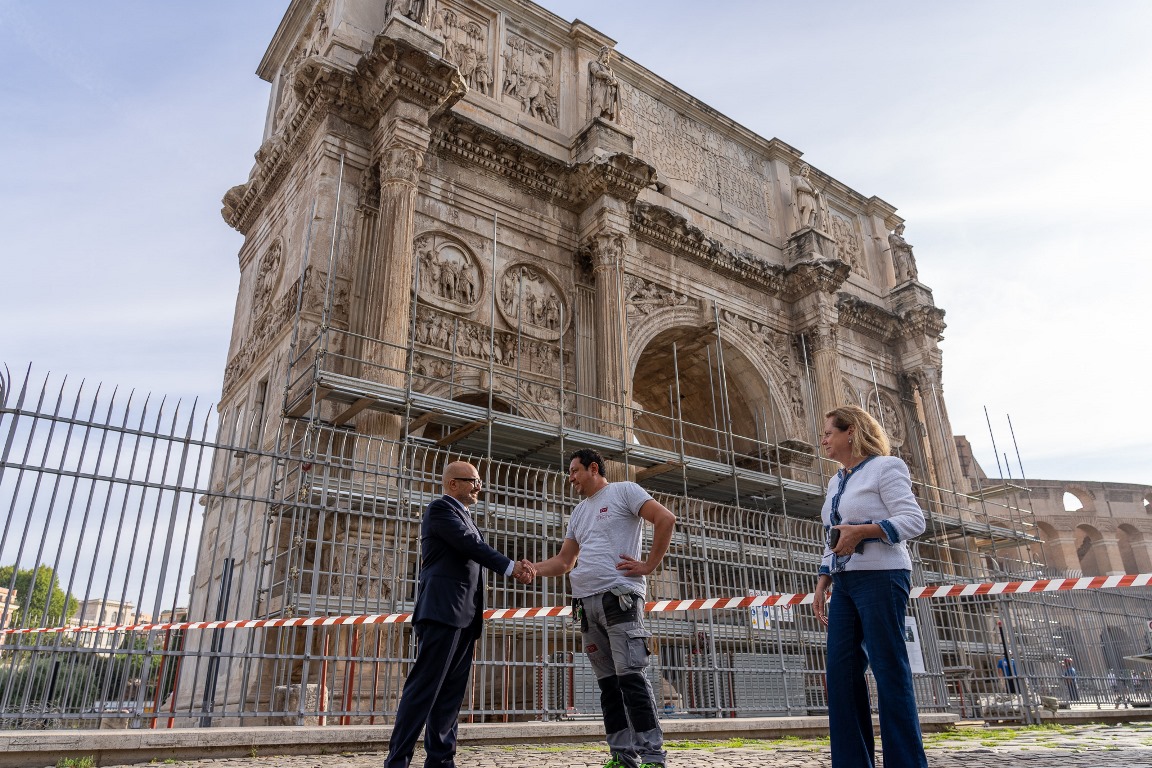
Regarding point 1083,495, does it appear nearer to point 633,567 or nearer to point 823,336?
point 823,336

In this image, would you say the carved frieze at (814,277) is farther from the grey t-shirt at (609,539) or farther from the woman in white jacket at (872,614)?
the woman in white jacket at (872,614)

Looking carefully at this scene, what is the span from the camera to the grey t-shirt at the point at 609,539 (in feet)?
12.4

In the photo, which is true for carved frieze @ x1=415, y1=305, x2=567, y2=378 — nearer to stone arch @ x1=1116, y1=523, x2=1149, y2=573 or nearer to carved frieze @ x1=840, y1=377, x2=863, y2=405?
carved frieze @ x1=840, y1=377, x2=863, y2=405

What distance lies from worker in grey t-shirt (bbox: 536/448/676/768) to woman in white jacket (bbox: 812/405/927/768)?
0.79 m

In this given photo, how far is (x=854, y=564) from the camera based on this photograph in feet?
10.4

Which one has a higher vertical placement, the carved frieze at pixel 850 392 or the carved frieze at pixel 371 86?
the carved frieze at pixel 371 86

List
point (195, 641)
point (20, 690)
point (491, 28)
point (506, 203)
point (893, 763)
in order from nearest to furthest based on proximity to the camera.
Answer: point (893, 763) < point (20, 690) < point (195, 641) < point (506, 203) < point (491, 28)

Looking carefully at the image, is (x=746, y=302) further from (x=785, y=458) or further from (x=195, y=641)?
(x=195, y=641)

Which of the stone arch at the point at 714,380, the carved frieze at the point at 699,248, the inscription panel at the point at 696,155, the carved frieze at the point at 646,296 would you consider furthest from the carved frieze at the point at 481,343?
the inscription panel at the point at 696,155

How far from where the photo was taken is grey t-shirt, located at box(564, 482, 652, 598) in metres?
3.77

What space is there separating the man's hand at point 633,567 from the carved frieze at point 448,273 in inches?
371

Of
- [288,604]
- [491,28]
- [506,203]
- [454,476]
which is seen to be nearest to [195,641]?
[288,604]

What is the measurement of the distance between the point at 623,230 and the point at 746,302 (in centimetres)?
444

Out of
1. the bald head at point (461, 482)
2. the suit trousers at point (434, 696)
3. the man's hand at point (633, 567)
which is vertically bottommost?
the suit trousers at point (434, 696)
